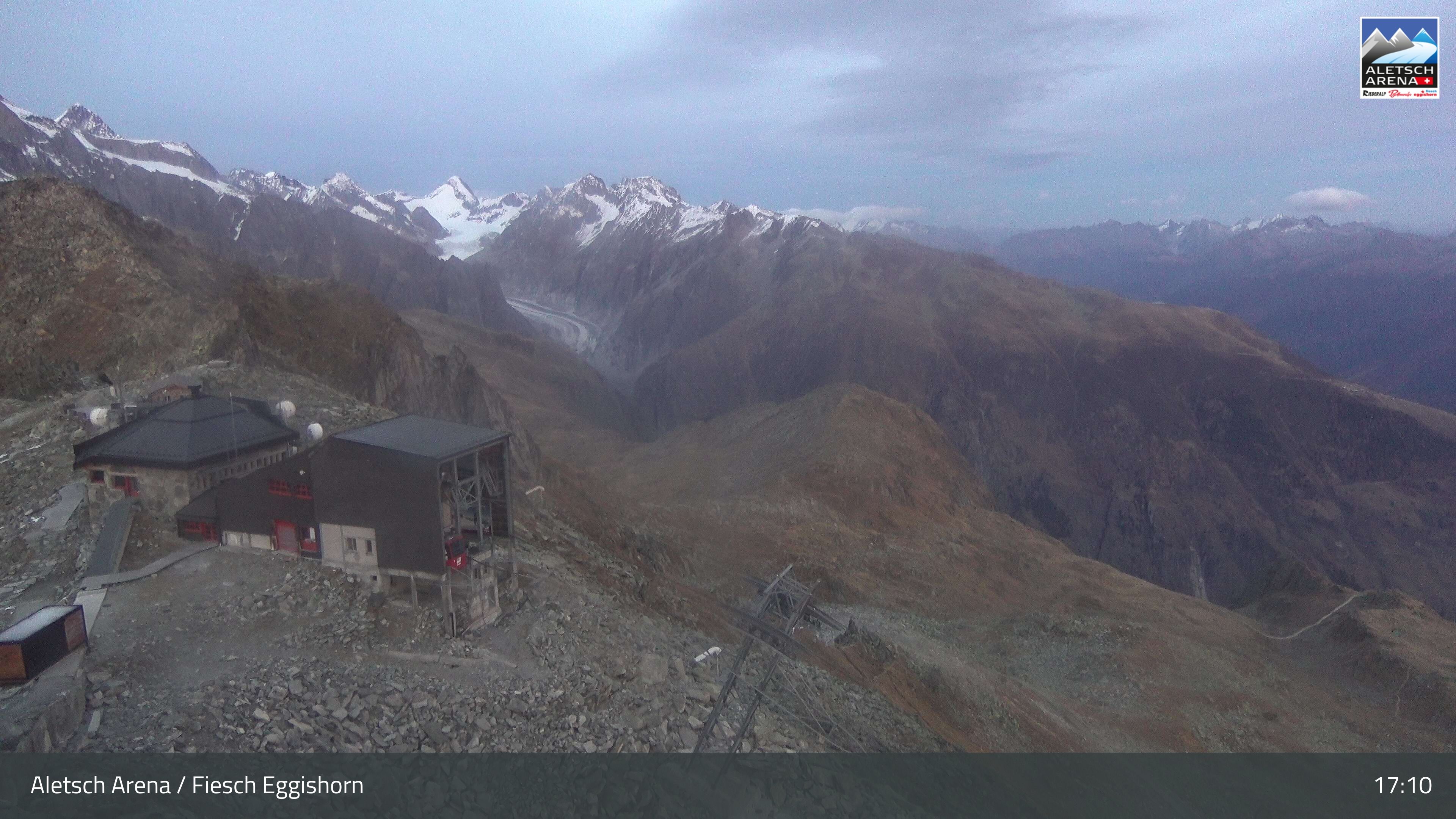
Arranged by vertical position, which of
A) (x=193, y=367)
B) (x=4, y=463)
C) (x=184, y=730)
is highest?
(x=193, y=367)

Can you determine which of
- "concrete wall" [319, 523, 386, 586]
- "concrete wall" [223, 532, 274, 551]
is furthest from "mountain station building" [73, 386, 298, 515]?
"concrete wall" [319, 523, 386, 586]

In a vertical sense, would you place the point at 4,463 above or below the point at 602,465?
above

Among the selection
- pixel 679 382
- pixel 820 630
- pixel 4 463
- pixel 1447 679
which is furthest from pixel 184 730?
pixel 679 382

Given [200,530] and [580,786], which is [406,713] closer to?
[580,786]

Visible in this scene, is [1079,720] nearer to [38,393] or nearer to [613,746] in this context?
[613,746]

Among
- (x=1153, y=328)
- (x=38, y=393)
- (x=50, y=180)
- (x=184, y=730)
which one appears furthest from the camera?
(x=1153, y=328)

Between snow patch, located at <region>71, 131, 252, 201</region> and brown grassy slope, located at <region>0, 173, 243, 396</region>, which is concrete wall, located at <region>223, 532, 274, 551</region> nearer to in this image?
brown grassy slope, located at <region>0, 173, 243, 396</region>

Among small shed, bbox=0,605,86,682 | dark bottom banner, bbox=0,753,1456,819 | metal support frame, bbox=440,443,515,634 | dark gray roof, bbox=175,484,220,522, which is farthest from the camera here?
dark gray roof, bbox=175,484,220,522
